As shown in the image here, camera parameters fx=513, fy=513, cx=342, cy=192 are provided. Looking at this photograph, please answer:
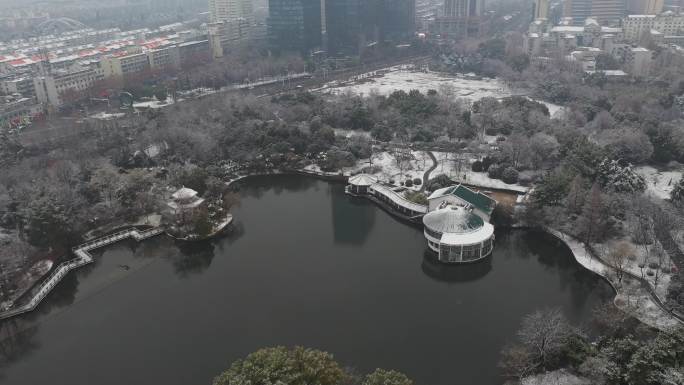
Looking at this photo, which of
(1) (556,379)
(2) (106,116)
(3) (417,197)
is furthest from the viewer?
(2) (106,116)

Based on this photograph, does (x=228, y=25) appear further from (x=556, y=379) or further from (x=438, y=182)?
(x=556, y=379)

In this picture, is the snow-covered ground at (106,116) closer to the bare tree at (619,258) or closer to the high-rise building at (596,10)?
the bare tree at (619,258)

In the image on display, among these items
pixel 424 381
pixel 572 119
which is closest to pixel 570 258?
pixel 424 381

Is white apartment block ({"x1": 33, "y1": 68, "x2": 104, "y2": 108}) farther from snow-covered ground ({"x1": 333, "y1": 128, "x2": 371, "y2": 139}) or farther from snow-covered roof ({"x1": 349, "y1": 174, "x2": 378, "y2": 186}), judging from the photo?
snow-covered roof ({"x1": 349, "y1": 174, "x2": 378, "y2": 186})

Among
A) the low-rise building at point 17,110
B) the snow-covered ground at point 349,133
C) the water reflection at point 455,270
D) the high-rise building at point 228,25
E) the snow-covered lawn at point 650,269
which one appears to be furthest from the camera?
the high-rise building at point 228,25

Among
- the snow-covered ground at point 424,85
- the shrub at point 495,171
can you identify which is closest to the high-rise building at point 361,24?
the snow-covered ground at point 424,85

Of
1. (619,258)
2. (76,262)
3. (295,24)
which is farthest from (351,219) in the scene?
(295,24)

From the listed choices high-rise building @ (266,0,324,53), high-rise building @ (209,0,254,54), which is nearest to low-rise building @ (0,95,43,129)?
high-rise building @ (209,0,254,54)
